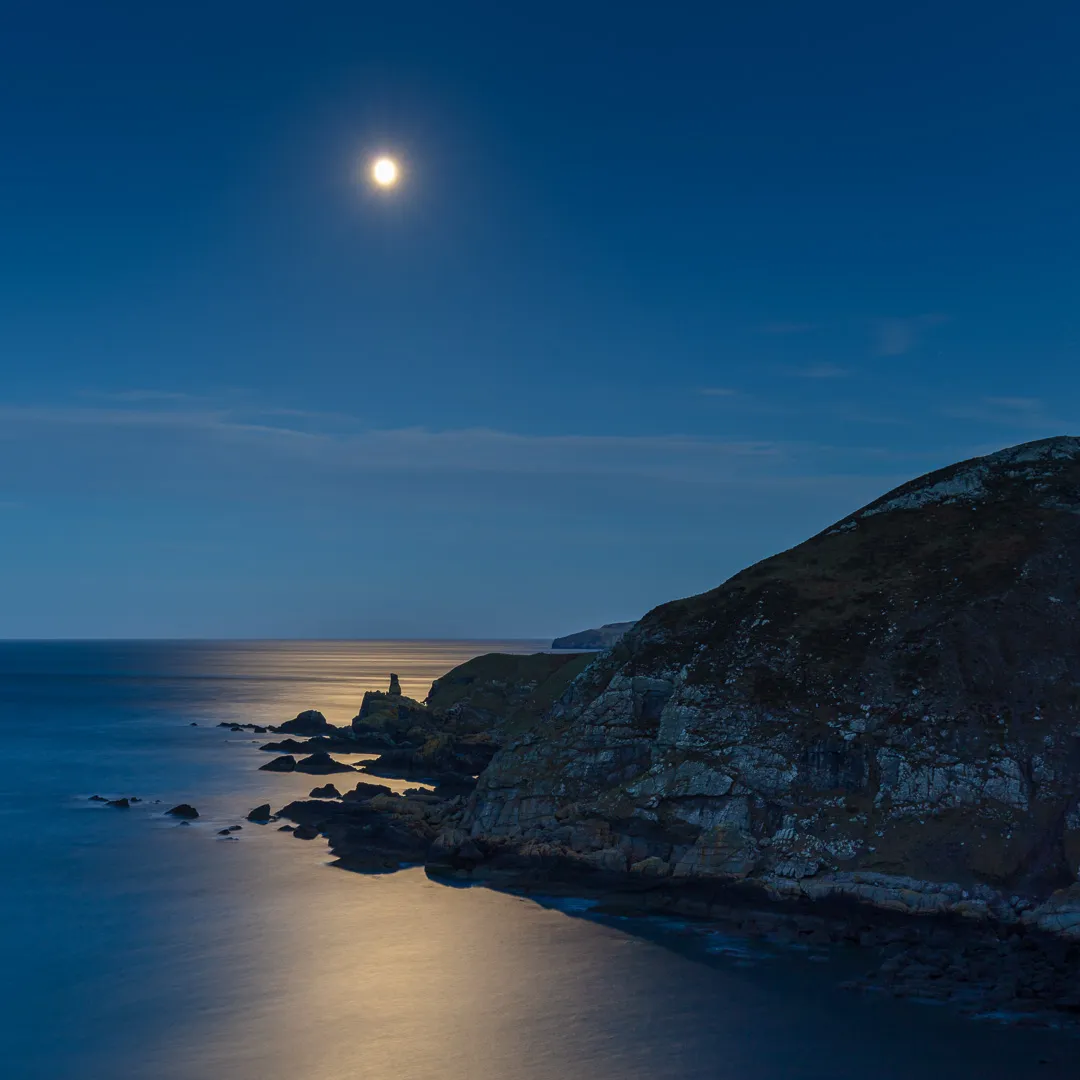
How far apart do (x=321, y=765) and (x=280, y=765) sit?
14.5ft

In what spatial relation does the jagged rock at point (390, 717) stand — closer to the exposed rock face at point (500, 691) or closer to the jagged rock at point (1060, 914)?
the exposed rock face at point (500, 691)

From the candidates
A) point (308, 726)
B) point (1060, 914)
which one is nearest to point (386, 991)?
point (1060, 914)

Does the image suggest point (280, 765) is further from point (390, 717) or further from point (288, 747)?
point (390, 717)

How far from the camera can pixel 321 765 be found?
9994 centimetres

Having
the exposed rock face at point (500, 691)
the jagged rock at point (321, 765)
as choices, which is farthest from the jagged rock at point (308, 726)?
the jagged rock at point (321, 765)

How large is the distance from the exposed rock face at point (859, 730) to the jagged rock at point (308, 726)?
247 ft

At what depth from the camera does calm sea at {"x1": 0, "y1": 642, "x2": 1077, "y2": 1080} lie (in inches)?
1230

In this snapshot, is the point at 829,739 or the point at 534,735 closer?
the point at 829,739

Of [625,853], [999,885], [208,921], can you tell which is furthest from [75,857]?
[999,885]

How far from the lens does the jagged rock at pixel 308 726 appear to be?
134125 millimetres

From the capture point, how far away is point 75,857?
6197 cm

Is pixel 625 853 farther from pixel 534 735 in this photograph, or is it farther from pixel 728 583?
pixel 728 583

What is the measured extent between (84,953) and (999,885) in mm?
42360

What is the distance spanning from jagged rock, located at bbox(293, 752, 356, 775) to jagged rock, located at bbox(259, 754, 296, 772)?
44cm
